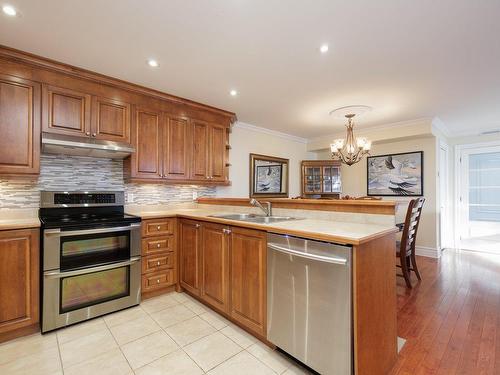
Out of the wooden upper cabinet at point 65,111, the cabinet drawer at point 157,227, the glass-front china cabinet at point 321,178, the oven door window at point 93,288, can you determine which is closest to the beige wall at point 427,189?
the glass-front china cabinet at point 321,178

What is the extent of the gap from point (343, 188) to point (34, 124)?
17.4ft

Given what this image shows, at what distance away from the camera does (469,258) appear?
→ 4.32 metres

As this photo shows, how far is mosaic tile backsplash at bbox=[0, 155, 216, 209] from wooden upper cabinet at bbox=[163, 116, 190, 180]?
365mm

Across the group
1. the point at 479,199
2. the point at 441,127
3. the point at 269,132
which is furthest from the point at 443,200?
the point at 269,132

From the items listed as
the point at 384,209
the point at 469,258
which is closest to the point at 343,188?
the point at 469,258

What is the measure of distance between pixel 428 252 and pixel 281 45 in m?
4.47

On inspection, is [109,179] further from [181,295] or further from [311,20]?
[311,20]

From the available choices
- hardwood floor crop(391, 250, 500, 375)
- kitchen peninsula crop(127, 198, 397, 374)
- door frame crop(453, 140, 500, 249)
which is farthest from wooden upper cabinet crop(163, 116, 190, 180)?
door frame crop(453, 140, 500, 249)

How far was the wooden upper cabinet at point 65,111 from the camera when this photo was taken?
2316mm

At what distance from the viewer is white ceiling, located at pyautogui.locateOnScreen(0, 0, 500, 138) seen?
1662mm

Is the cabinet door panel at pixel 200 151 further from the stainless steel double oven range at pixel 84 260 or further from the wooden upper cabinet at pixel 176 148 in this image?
the stainless steel double oven range at pixel 84 260

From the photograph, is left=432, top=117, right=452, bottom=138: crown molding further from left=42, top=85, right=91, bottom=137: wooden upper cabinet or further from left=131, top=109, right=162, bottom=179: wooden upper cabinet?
left=42, top=85, right=91, bottom=137: wooden upper cabinet

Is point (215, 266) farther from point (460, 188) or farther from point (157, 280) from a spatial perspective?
point (460, 188)

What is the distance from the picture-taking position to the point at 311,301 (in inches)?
58.1
